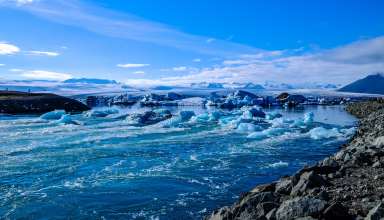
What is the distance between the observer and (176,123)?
28.7 meters

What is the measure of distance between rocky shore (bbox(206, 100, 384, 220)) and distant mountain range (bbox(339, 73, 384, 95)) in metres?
158

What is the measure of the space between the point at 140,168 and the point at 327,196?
25.2 ft

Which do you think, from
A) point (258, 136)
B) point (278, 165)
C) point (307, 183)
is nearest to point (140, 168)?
point (278, 165)

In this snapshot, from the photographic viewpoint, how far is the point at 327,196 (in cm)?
741

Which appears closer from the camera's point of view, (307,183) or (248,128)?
(307,183)

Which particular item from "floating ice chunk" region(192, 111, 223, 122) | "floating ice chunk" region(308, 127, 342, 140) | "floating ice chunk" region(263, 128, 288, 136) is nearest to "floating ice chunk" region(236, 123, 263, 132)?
"floating ice chunk" region(263, 128, 288, 136)

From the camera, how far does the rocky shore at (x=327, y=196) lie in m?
6.33

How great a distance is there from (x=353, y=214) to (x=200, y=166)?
8.05m

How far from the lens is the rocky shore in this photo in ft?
20.8

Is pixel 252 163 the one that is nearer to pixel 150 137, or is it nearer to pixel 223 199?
pixel 223 199

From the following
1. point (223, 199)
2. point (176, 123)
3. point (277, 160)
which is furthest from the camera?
point (176, 123)

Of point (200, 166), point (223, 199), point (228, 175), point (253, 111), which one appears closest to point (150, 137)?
point (200, 166)

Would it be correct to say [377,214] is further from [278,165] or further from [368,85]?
[368,85]

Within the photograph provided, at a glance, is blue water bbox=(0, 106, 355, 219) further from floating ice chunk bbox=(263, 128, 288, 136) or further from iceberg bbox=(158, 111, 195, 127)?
iceberg bbox=(158, 111, 195, 127)
